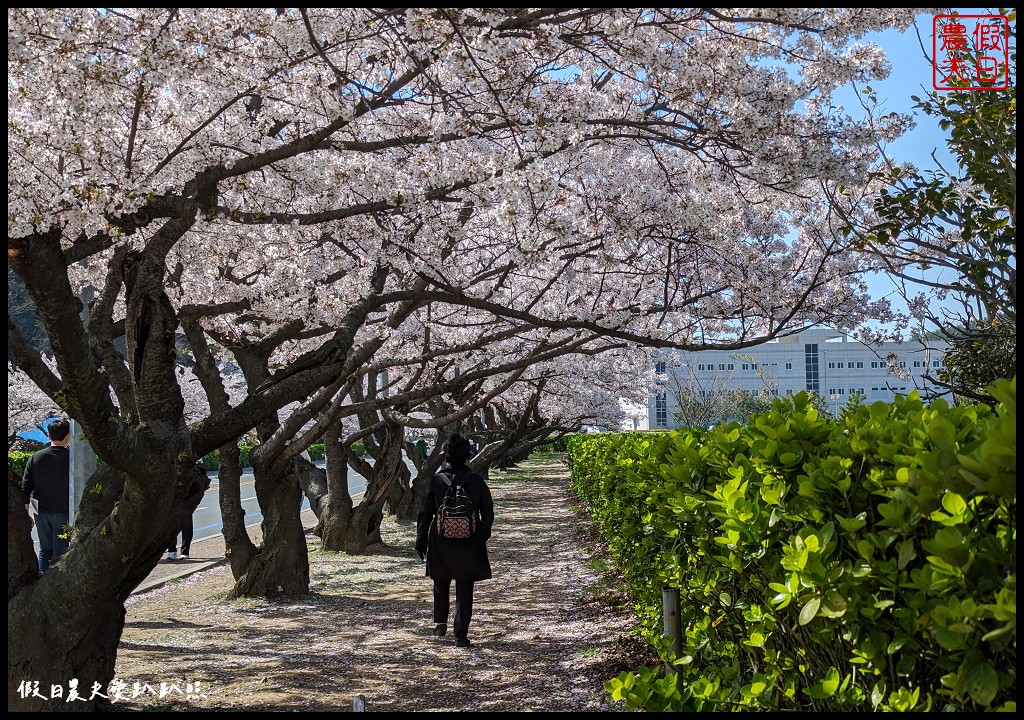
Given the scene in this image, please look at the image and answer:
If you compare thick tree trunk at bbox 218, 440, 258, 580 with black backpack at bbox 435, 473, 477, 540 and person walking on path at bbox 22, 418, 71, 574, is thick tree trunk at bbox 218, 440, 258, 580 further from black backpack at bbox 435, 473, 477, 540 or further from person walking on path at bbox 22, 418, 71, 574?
black backpack at bbox 435, 473, 477, 540

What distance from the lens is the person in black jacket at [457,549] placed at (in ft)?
20.9

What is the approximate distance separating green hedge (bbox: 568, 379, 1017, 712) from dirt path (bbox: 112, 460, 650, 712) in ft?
6.42

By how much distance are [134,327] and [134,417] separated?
0.72 metres

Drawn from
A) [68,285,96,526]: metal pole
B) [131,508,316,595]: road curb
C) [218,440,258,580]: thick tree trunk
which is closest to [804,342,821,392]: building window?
[131,508,316,595]: road curb

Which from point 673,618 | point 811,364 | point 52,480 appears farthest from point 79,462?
point 811,364

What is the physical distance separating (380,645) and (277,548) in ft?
8.07

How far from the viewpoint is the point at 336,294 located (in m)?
9.60

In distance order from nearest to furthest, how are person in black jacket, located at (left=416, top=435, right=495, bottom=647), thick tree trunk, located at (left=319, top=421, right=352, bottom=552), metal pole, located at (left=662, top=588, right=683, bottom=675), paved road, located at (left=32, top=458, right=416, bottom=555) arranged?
metal pole, located at (left=662, top=588, right=683, bottom=675) < person in black jacket, located at (left=416, top=435, right=495, bottom=647) < thick tree trunk, located at (left=319, top=421, right=352, bottom=552) < paved road, located at (left=32, top=458, right=416, bottom=555)

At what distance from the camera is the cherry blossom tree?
4.41 m

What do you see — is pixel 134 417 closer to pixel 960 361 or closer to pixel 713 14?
pixel 713 14

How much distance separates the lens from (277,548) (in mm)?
8555

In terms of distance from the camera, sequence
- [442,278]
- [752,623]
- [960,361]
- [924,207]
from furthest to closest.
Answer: [442,278] < [960,361] < [924,207] < [752,623]

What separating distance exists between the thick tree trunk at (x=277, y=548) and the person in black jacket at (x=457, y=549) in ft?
7.76

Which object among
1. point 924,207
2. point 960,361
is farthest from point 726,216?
point 924,207
